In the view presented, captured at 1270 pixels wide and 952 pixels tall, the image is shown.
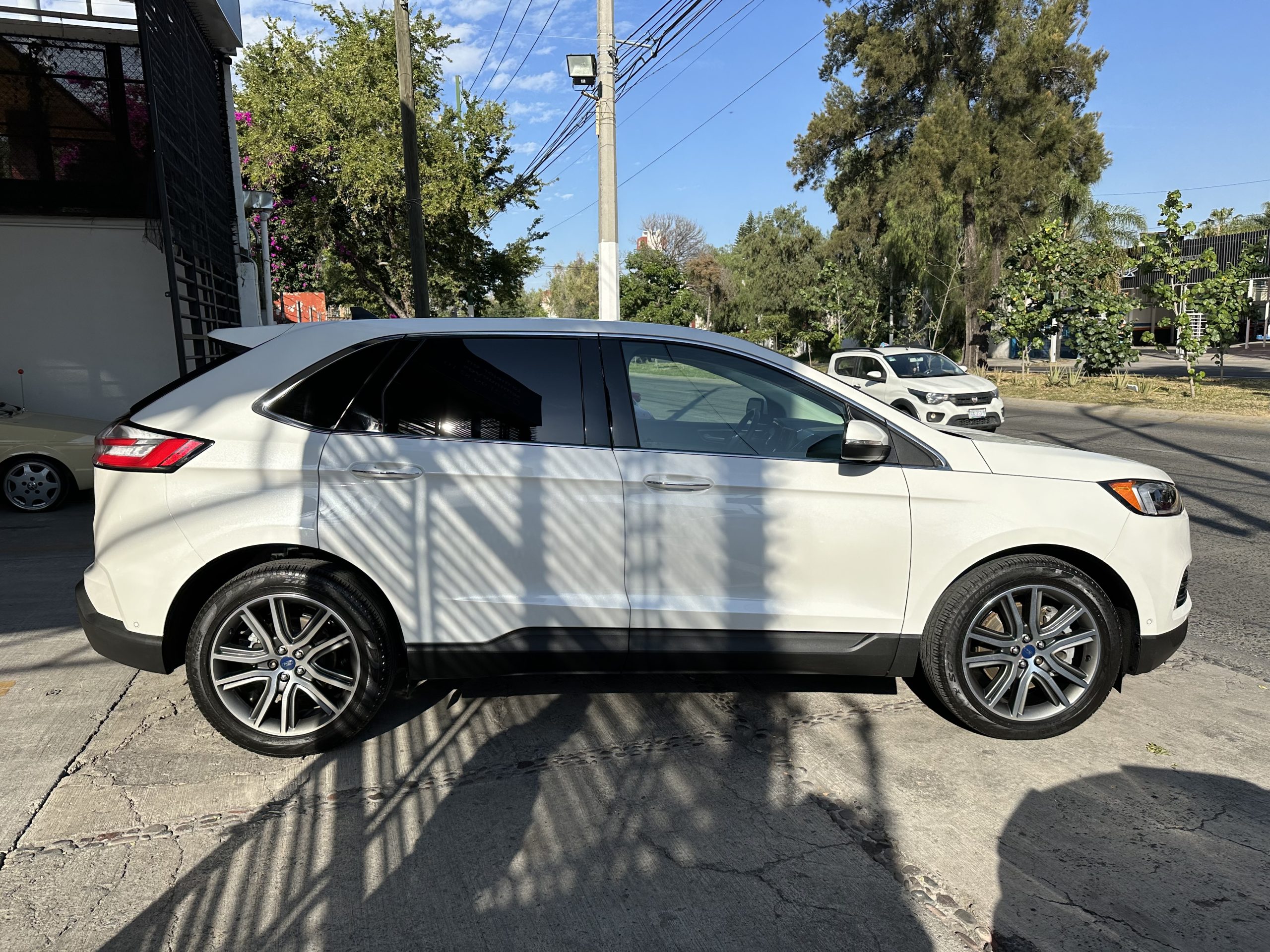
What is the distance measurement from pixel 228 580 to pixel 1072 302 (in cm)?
2562

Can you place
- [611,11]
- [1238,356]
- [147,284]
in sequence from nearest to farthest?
[147,284] → [611,11] → [1238,356]

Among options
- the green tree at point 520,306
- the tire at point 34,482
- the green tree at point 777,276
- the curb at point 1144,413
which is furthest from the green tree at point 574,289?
the tire at point 34,482

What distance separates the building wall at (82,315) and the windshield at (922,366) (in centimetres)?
1318

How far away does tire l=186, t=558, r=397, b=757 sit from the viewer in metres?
3.40

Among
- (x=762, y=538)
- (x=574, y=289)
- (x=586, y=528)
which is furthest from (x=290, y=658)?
(x=574, y=289)

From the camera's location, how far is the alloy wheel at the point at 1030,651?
3.56m

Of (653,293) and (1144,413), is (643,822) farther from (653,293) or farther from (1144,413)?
(653,293)

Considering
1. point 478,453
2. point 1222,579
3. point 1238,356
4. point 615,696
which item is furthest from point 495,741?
point 1238,356

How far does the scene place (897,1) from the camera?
31.0 metres

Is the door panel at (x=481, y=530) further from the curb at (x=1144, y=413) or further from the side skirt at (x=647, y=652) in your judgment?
the curb at (x=1144, y=413)

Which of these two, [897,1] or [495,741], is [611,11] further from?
[897,1]

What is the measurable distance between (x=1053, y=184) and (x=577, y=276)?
70109 millimetres

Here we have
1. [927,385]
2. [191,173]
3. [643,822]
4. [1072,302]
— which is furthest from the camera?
[1072,302]

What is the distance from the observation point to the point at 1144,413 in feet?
61.7
